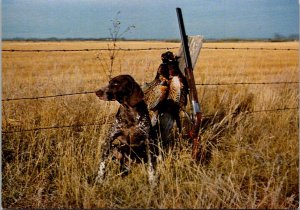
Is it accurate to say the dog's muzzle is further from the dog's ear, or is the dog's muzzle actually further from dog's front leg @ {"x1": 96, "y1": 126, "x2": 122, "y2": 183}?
dog's front leg @ {"x1": 96, "y1": 126, "x2": 122, "y2": 183}

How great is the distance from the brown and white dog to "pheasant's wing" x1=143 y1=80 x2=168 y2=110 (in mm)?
371

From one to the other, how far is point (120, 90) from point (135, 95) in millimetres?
136

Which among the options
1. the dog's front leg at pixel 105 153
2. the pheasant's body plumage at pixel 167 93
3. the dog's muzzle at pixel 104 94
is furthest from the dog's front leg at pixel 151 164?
the dog's muzzle at pixel 104 94

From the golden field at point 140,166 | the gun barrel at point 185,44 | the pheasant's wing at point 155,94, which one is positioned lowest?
the golden field at point 140,166

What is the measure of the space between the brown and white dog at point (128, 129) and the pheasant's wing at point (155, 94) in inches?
14.6

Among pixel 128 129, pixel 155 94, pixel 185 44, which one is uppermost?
pixel 185 44

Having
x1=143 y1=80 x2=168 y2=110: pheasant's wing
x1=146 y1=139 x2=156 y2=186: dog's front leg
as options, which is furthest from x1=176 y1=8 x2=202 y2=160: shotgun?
x1=146 y1=139 x2=156 y2=186: dog's front leg

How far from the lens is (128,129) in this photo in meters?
3.57

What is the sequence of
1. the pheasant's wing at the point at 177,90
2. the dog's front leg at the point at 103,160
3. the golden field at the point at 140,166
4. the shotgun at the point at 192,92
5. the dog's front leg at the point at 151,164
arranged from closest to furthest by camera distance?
1. the golden field at the point at 140,166
2. the dog's front leg at the point at 151,164
3. the dog's front leg at the point at 103,160
4. the shotgun at the point at 192,92
5. the pheasant's wing at the point at 177,90

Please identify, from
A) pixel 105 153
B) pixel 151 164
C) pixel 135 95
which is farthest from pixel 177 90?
pixel 105 153

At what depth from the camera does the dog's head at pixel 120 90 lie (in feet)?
11.3

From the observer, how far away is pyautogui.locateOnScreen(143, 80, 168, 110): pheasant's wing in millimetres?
3943

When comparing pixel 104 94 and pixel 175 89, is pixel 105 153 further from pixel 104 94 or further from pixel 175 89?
pixel 175 89

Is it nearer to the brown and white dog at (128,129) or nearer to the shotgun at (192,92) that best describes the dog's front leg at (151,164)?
the brown and white dog at (128,129)
